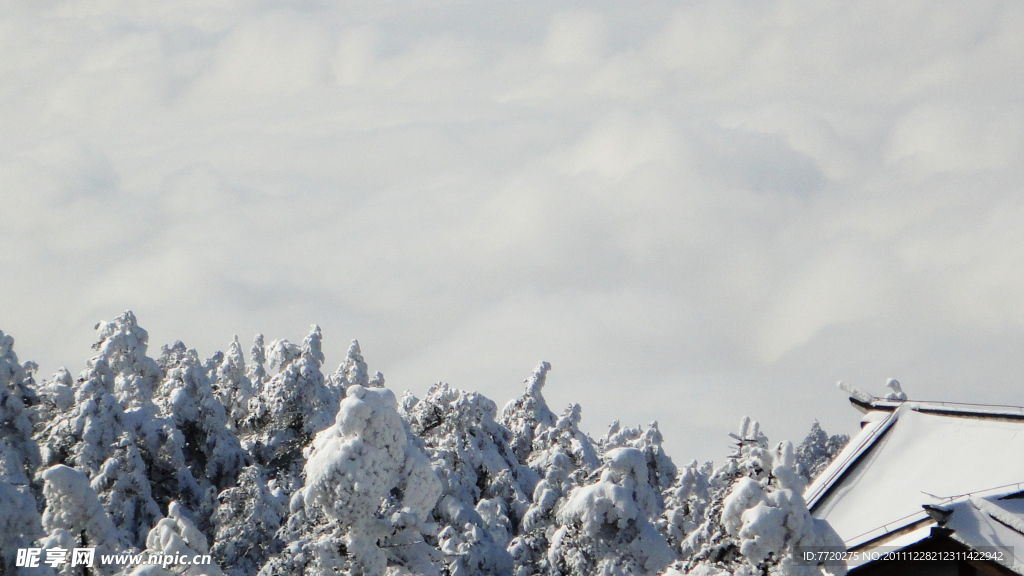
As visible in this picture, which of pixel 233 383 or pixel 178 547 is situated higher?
pixel 233 383

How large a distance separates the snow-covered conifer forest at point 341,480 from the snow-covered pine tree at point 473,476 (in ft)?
0.32

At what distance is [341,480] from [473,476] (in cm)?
2425

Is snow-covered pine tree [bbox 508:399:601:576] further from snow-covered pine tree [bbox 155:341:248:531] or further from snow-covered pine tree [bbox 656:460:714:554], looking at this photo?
snow-covered pine tree [bbox 155:341:248:531]

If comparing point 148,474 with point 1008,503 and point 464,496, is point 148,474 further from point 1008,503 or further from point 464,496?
point 1008,503

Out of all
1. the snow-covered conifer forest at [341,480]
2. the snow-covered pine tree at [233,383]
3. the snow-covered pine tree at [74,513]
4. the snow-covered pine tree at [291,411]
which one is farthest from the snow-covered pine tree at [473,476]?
the snow-covered pine tree at [74,513]

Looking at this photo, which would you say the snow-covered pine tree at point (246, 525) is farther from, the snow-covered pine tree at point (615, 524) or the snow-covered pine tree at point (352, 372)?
the snow-covered pine tree at point (615, 524)

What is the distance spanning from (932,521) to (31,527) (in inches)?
723

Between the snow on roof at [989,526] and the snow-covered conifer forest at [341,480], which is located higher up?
the snow-covered conifer forest at [341,480]

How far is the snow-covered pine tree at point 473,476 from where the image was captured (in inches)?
1496

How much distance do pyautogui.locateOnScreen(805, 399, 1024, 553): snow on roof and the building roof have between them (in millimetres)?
20

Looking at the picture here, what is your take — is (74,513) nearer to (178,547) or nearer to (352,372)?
(178,547)

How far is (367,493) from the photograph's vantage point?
20.8m

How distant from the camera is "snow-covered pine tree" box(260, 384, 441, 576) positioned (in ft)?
68.4

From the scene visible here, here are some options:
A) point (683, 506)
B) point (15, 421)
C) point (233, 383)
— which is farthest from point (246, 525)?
point (683, 506)
